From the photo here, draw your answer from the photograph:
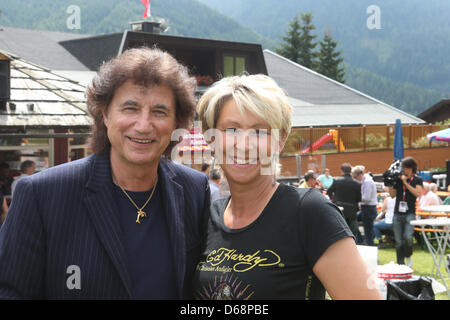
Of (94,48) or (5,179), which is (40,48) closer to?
(94,48)

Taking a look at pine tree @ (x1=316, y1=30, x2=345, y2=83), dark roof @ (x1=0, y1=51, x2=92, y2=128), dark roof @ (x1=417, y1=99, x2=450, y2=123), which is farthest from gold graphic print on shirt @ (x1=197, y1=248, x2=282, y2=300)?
pine tree @ (x1=316, y1=30, x2=345, y2=83)

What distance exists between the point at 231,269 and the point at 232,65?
969 inches

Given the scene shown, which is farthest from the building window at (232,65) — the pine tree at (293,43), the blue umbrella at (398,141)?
the pine tree at (293,43)

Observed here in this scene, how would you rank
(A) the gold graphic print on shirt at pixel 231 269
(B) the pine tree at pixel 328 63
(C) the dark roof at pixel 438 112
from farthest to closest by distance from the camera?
1. (B) the pine tree at pixel 328 63
2. (C) the dark roof at pixel 438 112
3. (A) the gold graphic print on shirt at pixel 231 269

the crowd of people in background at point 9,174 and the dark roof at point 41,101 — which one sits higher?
the dark roof at point 41,101

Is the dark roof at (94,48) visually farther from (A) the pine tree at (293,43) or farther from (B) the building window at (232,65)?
(A) the pine tree at (293,43)

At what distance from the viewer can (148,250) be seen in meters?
2.17

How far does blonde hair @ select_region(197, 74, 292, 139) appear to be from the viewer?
2.07m

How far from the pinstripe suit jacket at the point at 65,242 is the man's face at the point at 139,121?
0.57ft

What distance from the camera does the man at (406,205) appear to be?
28.7 ft

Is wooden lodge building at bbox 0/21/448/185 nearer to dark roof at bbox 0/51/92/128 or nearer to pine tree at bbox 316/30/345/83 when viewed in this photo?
dark roof at bbox 0/51/92/128
